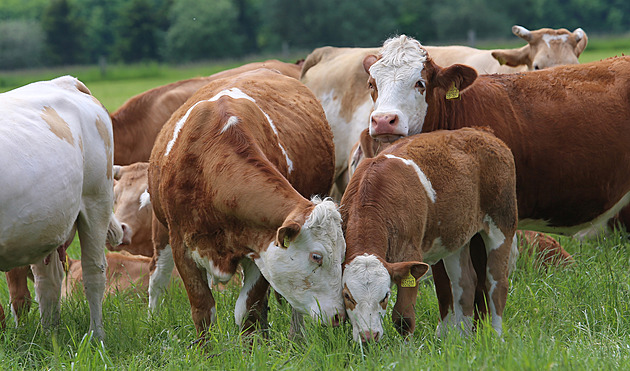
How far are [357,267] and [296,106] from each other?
2180 mm

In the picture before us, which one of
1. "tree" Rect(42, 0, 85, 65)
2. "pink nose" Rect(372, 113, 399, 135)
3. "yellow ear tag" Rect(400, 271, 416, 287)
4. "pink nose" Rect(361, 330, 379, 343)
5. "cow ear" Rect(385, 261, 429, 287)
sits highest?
"pink nose" Rect(372, 113, 399, 135)

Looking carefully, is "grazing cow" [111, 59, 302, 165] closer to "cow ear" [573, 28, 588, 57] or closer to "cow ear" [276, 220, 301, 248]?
"cow ear" [573, 28, 588, 57]

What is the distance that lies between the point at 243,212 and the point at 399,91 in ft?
5.98

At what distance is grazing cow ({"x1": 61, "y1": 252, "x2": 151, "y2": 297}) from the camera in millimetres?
7043

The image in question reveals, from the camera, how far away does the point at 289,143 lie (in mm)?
5723

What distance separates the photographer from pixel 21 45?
59.0 m

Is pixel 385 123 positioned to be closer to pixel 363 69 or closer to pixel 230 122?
pixel 230 122

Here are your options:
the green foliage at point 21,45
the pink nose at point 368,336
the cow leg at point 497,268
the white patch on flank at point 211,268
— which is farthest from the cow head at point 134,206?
the green foliage at point 21,45

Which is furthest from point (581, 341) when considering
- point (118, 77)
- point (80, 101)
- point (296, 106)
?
point (118, 77)

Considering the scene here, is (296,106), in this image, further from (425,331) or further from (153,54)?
(153,54)

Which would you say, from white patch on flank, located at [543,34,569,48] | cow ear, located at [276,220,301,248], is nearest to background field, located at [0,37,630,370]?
cow ear, located at [276,220,301,248]

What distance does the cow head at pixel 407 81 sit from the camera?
5828mm

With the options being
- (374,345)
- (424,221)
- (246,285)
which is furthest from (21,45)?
(374,345)

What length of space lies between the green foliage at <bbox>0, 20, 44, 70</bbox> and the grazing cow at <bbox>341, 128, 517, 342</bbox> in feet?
181
